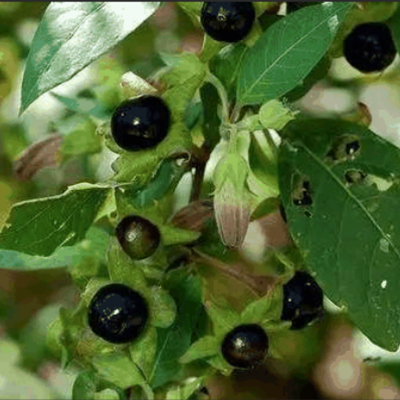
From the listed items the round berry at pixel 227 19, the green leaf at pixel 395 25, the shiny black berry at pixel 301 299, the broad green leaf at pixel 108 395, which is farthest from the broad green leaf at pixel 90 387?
the green leaf at pixel 395 25

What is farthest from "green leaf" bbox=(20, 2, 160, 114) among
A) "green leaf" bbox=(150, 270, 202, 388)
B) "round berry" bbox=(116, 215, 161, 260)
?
"green leaf" bbox=(150, 270, 202, 388)

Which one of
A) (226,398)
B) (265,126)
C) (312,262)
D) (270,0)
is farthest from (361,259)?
(226,398)

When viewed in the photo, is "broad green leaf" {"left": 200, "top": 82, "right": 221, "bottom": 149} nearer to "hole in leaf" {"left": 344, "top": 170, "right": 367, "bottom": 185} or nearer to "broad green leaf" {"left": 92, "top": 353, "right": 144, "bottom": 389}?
"hole in leaf" {"left": 344, "top": 170, "right": 367, "bottom": 185}

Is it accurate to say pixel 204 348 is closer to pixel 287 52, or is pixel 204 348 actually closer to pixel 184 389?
pixel 184 389

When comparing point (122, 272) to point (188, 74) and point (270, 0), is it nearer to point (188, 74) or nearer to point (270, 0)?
point (188, 74)

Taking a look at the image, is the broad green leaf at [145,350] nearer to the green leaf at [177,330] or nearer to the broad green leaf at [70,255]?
the green leaf at [177,330]
